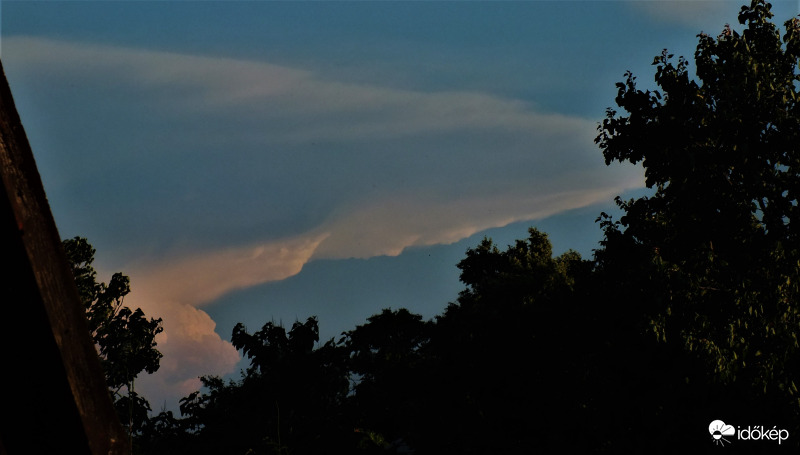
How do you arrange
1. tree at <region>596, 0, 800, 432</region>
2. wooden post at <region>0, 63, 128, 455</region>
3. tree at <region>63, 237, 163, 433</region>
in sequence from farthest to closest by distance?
tree at <region>63, 237, 163, 433</region>, tree at <region>596, 0, 800, 432</region>, wooden post at <region>0, 63, 128, 455</region>

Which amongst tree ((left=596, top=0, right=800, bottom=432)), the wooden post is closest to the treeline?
tree ((left=596, top=0, right=800, bottom=432))

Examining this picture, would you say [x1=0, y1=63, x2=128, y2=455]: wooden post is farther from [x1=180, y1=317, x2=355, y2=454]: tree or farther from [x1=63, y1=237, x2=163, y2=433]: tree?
[x1=63, y1=237, x2=163, y2=433]: tree

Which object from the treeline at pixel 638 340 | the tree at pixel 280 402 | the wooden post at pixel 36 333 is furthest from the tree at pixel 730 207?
the wooden post at pixel 36 333

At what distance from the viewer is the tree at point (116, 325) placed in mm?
40906

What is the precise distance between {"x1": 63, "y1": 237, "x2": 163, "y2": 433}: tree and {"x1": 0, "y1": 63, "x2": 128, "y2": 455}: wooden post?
40698 mm

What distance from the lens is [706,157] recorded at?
1934 cm

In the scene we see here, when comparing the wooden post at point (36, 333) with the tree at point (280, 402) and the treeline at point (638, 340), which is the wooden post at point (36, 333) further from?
the tree at point (280, 402)

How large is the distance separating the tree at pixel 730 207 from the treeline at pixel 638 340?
0.16ft

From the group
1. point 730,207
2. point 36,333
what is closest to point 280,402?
point 730,207

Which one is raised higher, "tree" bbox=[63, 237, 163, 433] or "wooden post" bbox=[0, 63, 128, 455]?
"tree" bbox=[63, 237, 163, 433]

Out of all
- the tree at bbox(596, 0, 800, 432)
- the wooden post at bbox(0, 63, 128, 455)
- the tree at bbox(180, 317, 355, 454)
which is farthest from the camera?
the tree at bbox(180, 317, 355, 454)

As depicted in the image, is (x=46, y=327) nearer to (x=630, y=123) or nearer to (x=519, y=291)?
(x=630, y=123)

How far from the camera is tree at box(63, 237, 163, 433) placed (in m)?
40.9

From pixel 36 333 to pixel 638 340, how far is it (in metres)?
26.6
